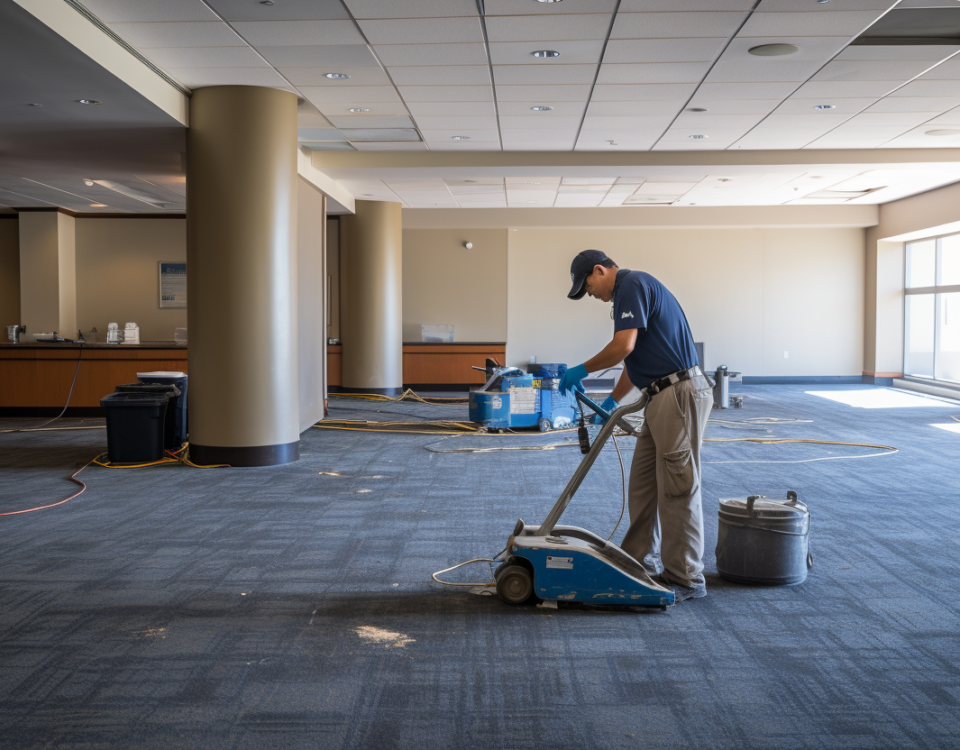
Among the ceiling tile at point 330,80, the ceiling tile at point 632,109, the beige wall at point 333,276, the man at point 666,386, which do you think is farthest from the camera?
the beige wall at point 333,276

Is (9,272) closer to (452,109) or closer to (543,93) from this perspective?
(452,109)

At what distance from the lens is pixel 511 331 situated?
47.0ft

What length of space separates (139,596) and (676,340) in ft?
7.91

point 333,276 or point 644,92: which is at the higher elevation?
point 644,92

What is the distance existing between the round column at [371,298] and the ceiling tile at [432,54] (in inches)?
247

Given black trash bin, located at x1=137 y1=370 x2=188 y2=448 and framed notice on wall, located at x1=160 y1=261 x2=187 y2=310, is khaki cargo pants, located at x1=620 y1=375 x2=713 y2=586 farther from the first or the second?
framed notice on wall, located at x1=160 y1=261 x2=187 y2=310

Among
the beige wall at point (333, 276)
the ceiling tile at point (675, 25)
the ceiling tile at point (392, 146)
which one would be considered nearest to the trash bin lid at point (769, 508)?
the ceiling tile at point (675, 25)

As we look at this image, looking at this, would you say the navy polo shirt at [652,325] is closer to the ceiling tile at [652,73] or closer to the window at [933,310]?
the ceiling tile at [652,73]

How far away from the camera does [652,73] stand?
591cm

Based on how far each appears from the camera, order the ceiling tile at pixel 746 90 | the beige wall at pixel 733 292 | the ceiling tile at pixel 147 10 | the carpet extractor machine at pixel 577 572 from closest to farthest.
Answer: the carpet extractor machine at pixel 577 572 → the ceiling tile at pixel 147 10 → the ceiling tile at pixel 746 90 → the beige wall at pixel 733 292

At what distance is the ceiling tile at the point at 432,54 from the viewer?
5.32 m

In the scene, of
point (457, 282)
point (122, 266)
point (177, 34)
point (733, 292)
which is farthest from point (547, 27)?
point (733, 292)

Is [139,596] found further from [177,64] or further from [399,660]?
[177,64]

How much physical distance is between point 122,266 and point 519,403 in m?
7.36
